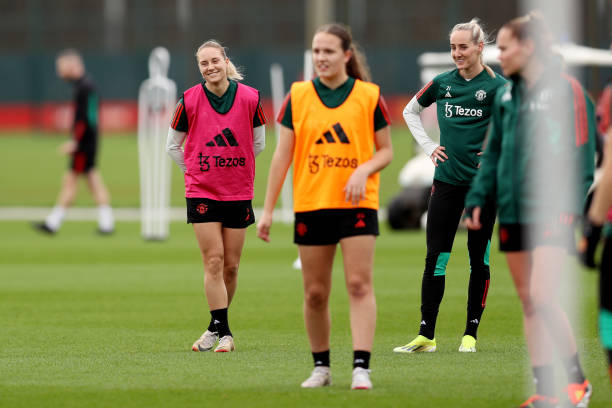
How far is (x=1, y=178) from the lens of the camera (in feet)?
106

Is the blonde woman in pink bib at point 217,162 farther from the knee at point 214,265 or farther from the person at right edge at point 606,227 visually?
the person at right edge at point 606,227

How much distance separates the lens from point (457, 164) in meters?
8.45

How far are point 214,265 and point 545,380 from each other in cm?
302

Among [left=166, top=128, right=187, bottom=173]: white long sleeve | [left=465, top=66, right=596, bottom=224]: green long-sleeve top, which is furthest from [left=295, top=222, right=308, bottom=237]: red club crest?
[left=166, top=128, right=187, bottom=173]: white long sleeve

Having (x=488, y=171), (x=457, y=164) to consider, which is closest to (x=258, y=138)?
(x=457, y=164)

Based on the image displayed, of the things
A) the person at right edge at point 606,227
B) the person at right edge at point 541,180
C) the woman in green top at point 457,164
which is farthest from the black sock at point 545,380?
the woman in green top at point 457,164

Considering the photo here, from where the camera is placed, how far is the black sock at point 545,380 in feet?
20.2

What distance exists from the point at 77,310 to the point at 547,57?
6062 mm

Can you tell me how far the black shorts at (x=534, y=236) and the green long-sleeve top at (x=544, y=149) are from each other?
0.13 feet

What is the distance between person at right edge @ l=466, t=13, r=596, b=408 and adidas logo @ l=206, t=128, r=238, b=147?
2.69 m

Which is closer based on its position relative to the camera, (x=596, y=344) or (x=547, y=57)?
(x=547, y=57)

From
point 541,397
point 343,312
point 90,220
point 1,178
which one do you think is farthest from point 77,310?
point 1,178

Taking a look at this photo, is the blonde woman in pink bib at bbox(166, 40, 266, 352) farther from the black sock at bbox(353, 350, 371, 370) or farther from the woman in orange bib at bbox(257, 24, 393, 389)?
the black sock at bbox(353, 350, 371, 370)

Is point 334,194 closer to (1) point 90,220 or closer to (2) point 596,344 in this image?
(2) point 596,344
